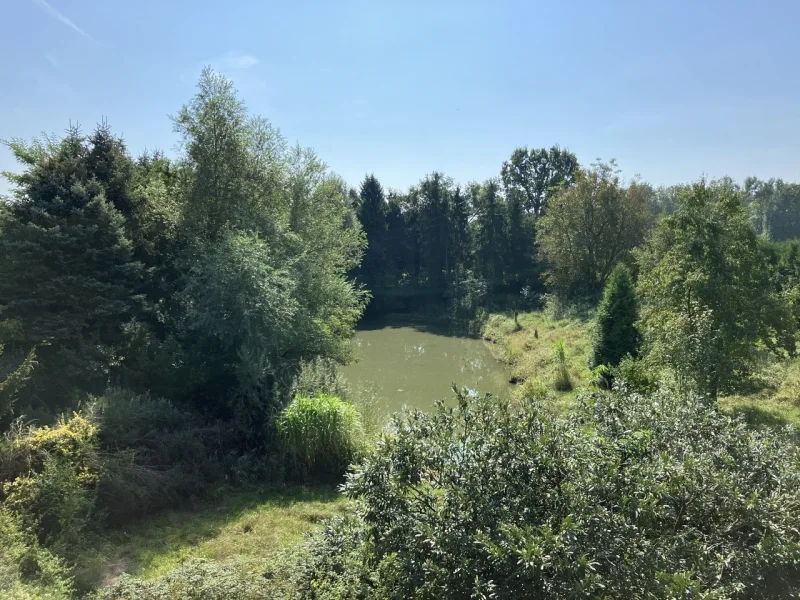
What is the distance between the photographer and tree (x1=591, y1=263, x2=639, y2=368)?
47.2ft

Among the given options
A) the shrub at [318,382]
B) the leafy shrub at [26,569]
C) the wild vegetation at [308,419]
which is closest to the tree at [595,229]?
the wild vegetation at [308,419]

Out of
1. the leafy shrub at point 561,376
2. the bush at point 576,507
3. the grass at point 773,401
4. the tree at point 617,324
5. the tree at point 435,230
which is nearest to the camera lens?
the bush at point 576,507

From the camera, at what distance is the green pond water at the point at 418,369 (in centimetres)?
1545

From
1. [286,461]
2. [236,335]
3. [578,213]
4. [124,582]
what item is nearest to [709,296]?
[286,461]

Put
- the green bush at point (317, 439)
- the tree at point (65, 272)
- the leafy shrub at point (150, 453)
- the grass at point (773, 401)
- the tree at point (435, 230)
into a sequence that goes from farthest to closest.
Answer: the tree at point (435, 230)
the grass at point (773, 401)
the tree at point (65, 272)
the green bush at point (317, 439)
the leafy shrub at point (150, 453)

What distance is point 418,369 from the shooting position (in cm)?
2020

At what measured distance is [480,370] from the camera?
1986cm

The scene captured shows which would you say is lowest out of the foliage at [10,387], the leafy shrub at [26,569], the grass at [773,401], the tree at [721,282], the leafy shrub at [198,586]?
the leafy shrub at [198,586]

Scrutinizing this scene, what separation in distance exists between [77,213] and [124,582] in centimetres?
808

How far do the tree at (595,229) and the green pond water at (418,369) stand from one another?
7.76 metres

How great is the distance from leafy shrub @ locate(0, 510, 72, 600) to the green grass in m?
0.33

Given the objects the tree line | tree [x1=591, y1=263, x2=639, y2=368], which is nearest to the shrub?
tree [x1=591, y1=263, x2=639, y2=368]

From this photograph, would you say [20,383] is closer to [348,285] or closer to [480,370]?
[348,285]

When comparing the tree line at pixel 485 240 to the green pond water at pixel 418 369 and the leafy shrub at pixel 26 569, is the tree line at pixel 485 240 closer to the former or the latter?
the green pond water at pixel 418 369
